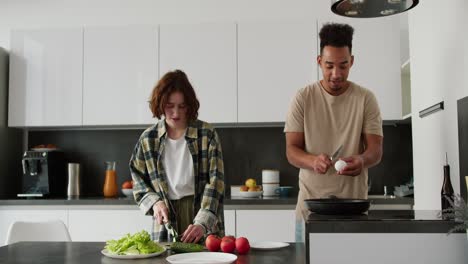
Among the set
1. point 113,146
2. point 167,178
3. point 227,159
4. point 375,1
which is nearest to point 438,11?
point 375,1

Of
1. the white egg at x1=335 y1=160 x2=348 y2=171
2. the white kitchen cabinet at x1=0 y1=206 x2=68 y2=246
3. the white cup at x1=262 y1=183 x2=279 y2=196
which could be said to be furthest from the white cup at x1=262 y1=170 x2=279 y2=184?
the white egg at x1=335 y1=160 x2=348 y2=171

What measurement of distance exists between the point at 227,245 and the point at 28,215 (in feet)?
8.15

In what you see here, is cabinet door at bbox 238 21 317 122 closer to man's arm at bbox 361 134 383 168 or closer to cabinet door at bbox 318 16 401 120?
cabinet door at bbox 318 16 401 120

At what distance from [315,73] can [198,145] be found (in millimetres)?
1751

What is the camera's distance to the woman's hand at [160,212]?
231 centimetres

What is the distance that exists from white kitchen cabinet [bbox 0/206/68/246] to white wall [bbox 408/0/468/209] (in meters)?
2.45

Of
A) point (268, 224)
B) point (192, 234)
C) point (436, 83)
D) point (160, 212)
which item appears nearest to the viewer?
point (192, 234)

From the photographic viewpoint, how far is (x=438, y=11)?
272 cm

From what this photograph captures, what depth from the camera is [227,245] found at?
6.48 feet

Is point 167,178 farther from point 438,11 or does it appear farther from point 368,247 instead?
point 438,11

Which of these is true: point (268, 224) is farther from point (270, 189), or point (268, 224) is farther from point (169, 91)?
point (169, 91)

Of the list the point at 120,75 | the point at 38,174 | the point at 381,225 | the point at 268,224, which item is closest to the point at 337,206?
the point at 381,225

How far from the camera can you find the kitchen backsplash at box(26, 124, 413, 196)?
14.1 feet

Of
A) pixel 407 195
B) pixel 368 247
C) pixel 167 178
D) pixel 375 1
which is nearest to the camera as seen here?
pixel 368 247
